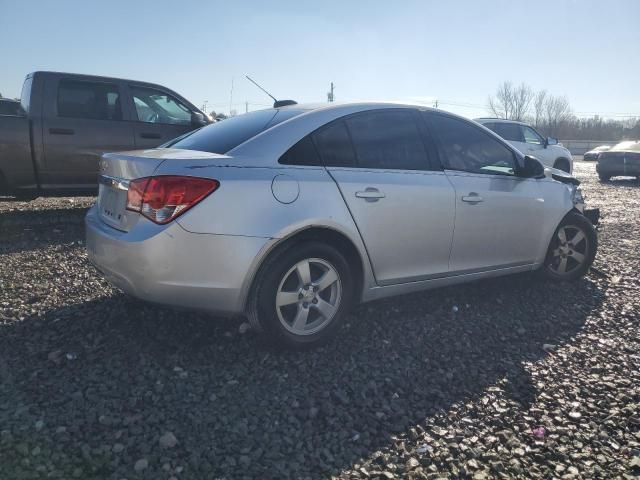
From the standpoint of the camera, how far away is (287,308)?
304 centimetres

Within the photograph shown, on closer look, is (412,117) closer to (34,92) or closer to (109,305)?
(109,305)

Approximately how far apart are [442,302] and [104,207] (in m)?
2.69

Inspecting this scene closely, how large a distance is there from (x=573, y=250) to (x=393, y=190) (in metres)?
2.36

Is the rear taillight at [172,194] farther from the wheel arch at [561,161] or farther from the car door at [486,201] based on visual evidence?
the wheel arch at [561,161]

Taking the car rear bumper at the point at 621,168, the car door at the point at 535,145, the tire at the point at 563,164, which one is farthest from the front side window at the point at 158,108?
the car rear bumper at the point at 621,168

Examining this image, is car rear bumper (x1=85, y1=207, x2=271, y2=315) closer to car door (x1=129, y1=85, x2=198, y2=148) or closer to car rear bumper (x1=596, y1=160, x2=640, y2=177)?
car door (x1=129, y1=85, x2=198, y2=148)

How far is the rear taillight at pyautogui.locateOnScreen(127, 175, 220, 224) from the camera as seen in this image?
2.65 metres

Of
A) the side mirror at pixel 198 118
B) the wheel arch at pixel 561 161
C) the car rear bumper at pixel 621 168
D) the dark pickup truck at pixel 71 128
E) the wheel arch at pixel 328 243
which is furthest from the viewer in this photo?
the car rear bumper at pixel 621 168

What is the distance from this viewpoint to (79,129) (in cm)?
648

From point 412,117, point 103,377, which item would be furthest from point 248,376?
point 412,117

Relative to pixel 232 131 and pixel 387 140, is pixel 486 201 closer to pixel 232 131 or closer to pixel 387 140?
pixel 387 140

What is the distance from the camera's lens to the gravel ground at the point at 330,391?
2098 mm

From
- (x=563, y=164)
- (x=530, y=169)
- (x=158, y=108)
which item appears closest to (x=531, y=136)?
(x=563, y=164)

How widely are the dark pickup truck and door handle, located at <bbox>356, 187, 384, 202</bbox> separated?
4493 mm
